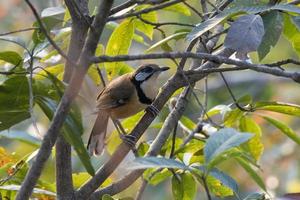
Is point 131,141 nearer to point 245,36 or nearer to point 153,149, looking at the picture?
point 153,149

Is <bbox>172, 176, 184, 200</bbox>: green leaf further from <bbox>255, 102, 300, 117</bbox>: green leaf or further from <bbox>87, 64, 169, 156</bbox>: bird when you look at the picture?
<bbox>87, 64, 169, 156</bbox>: bird

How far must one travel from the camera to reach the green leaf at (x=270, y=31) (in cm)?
181

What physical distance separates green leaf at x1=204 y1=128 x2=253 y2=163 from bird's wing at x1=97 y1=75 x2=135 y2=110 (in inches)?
75.4

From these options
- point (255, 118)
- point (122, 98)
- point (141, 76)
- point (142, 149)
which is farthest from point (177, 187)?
point (255, 118)

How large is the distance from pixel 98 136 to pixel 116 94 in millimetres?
259

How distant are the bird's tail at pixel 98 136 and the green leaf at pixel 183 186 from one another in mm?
1194

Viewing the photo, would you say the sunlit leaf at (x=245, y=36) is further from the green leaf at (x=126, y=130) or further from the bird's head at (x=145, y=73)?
the bird's head at (x=145, y=73)

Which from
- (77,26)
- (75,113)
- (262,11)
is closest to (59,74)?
(77,26)

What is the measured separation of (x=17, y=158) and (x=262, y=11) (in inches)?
43.3

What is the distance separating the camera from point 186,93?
7.71 ft

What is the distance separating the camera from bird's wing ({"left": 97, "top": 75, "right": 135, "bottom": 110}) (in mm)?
3516

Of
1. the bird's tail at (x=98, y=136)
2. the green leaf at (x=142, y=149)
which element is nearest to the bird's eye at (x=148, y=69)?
the bird's tail at (x=98, y=136)

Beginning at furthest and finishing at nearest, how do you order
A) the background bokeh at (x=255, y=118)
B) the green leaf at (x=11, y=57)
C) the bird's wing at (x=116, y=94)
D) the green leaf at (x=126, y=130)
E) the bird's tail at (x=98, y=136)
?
the background bokeh at (x=255, y=118) → the bird's wing at (x=116, y=94) → the bird's tail at (x=98, y=136) → the green leaf at (x=126, y=130) → the green leaf at (x=11, y=57)

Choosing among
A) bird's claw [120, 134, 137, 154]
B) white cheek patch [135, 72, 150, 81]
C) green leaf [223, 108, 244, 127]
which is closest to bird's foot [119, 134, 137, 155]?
bird's claw [120, 134, 137, 154]
